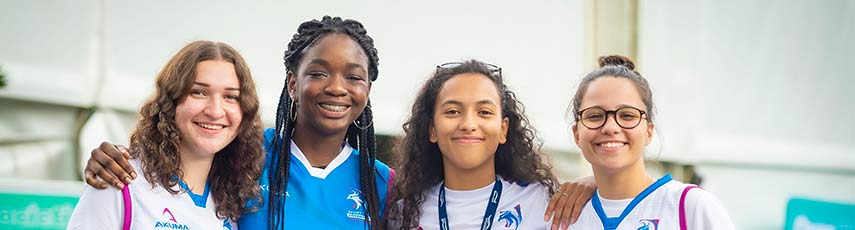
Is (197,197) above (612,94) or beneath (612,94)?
beneath

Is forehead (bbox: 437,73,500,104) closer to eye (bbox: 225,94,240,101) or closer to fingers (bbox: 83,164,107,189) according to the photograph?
eye (bbox: 225,94,240,101)

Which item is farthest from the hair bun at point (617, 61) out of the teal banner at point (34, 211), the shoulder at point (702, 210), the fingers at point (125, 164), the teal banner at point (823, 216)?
the teal banner at point (823, 216)

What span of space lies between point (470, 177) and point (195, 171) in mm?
1032

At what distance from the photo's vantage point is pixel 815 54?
336 inches

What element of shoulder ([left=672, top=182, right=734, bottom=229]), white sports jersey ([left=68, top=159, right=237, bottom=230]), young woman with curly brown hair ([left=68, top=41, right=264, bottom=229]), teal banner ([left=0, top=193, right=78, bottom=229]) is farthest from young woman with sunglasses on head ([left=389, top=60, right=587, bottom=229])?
teal banner ([left=0, top=193, right=78, bottom=229])

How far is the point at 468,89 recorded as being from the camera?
11.4ft

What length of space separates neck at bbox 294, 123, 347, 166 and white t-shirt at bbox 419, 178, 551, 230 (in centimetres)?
41

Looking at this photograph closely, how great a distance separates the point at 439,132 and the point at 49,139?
287 centimetres

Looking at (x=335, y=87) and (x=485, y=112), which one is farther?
(x=485, y=112)

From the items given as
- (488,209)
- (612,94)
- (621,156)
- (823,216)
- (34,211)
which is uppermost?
(612,94)

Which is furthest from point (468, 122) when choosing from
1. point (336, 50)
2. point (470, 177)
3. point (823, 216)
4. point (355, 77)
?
point (823, 216)

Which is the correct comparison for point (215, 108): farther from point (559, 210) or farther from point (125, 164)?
point (559, 210)

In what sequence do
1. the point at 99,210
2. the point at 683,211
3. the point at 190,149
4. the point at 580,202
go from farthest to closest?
the point at 580,202 → the point at 190,149 → the point at 683,211 → the point at 99,210

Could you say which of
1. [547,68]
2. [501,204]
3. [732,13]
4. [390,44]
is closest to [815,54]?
[732,13]
